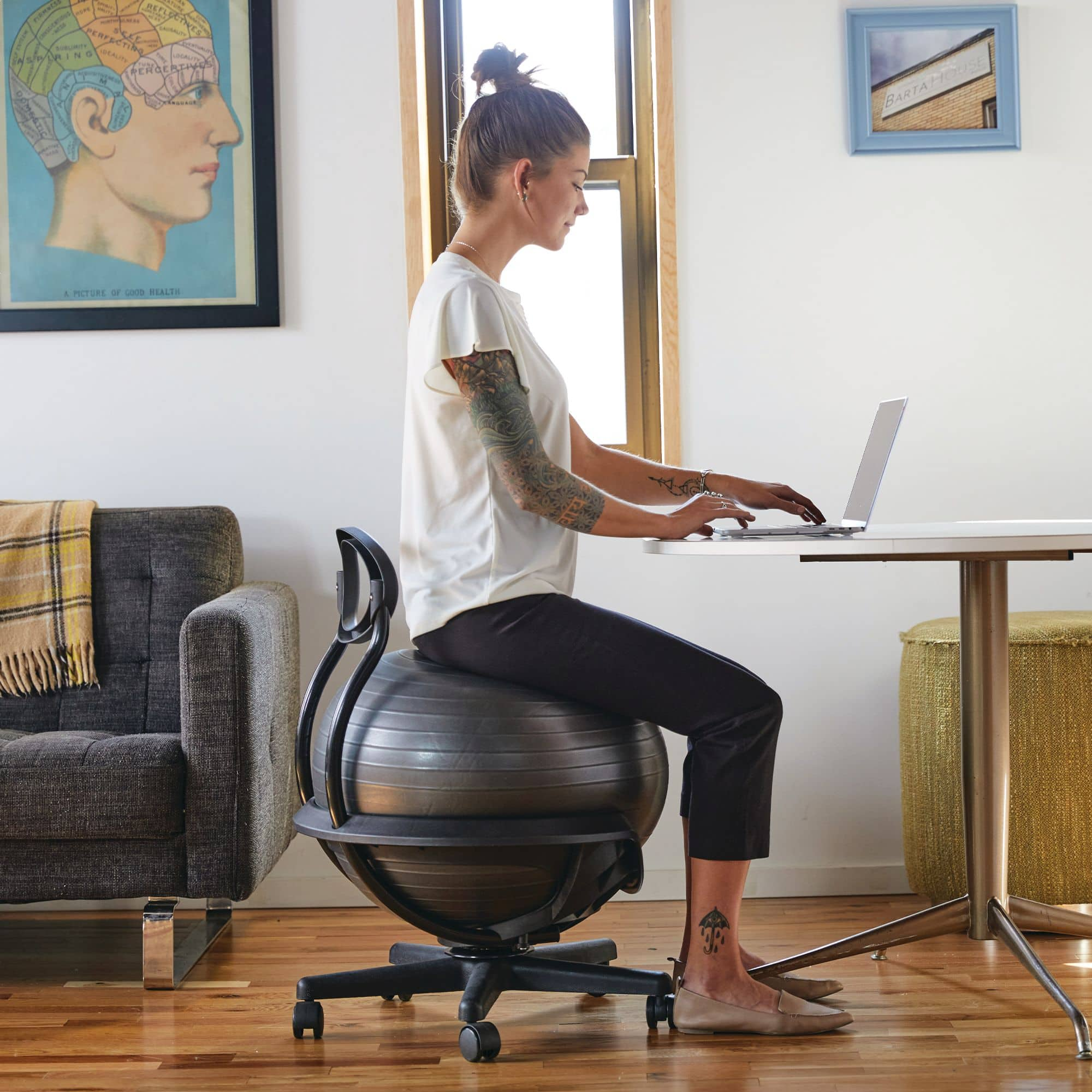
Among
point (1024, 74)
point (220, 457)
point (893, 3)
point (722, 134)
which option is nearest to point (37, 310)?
point (220, 457)

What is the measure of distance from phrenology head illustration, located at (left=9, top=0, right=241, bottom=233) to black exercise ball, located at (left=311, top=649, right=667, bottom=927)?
155 centimetres

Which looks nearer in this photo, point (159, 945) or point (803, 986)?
point (803, 986)

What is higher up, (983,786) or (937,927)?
(983,786)

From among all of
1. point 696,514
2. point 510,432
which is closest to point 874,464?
point 696,514

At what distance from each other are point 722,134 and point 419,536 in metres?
1.44

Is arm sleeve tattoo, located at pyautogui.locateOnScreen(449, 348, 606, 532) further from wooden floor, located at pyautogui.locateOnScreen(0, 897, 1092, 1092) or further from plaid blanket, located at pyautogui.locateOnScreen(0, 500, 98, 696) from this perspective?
plaid blanket, located at pyautogui.locateOnScreen(0, 500, 98, 696)

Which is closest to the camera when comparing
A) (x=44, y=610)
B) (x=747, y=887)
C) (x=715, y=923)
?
(x=715, y=923)

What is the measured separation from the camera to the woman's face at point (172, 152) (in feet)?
9.16

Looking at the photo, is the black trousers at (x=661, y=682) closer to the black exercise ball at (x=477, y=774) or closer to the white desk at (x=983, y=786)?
the black exercise ball at (x=477, y=774)

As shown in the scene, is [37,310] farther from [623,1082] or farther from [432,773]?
[623,1082]

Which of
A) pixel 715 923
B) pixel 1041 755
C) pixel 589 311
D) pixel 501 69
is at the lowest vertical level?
pixel 715 923

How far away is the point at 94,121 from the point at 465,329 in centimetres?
154

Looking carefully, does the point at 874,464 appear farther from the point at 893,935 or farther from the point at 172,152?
the point at 172,152

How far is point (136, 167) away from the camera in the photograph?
2.79m
